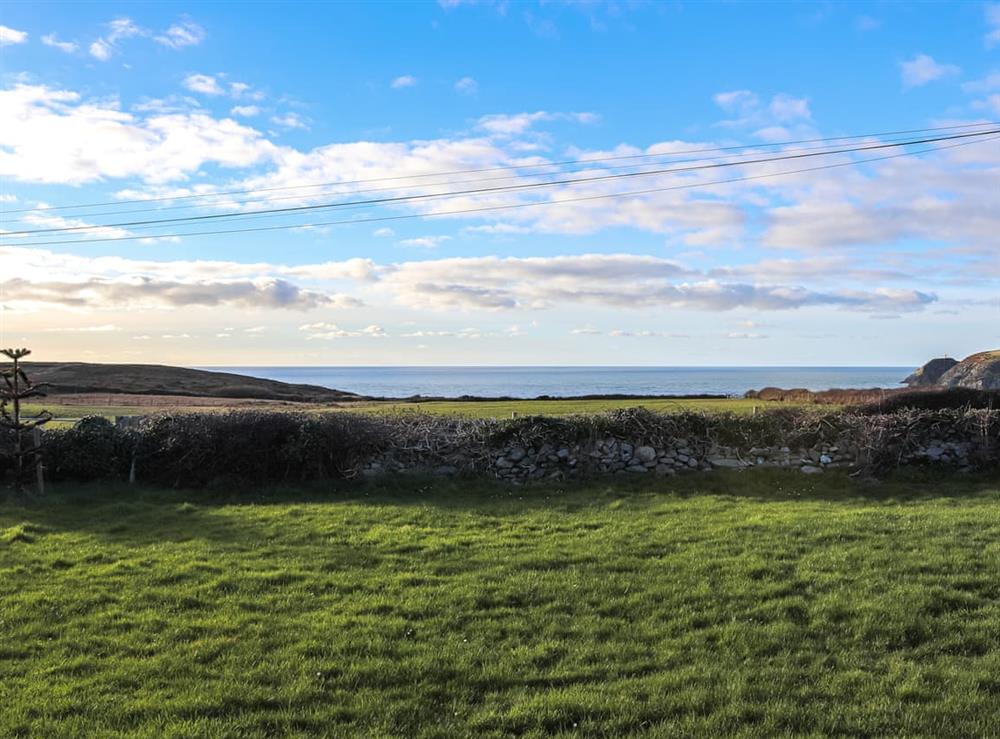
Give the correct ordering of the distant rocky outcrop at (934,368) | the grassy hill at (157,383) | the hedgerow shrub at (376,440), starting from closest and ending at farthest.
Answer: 1. the hedgerow shrub at (376,440)
2. the grassy hill at (157,383)
3. the distant rocky outcrop at (934,368)

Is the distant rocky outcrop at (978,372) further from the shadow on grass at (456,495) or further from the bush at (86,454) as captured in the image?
the bush at (86,454)

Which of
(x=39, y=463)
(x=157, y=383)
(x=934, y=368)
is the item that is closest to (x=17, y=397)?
(x=39, y=463)

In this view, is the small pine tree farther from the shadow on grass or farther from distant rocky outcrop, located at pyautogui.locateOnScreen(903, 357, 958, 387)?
distant rocky outcrop, located at pyautogui.locateOnScreen(903, 357, 958, 387)

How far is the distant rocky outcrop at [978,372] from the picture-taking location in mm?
49625

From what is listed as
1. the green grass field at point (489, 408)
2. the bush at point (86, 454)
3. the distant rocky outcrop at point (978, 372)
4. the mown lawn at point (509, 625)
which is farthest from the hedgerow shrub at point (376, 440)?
the distant rocky outcrop at point (978, 372)

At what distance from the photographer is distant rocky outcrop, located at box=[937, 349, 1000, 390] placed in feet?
→ 163

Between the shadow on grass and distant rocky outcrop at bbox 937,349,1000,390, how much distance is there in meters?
40.7

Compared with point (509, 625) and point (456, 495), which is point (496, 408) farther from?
point (509, 625)

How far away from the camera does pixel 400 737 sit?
4.16m

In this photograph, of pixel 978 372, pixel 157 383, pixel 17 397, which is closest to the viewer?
pixel 17 397

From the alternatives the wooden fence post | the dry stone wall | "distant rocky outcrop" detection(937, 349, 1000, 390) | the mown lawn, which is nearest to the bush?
the wooden fence post

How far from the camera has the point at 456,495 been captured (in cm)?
1288

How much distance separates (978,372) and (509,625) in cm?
5989

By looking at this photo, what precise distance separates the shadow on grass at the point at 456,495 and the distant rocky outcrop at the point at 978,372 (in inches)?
1601
